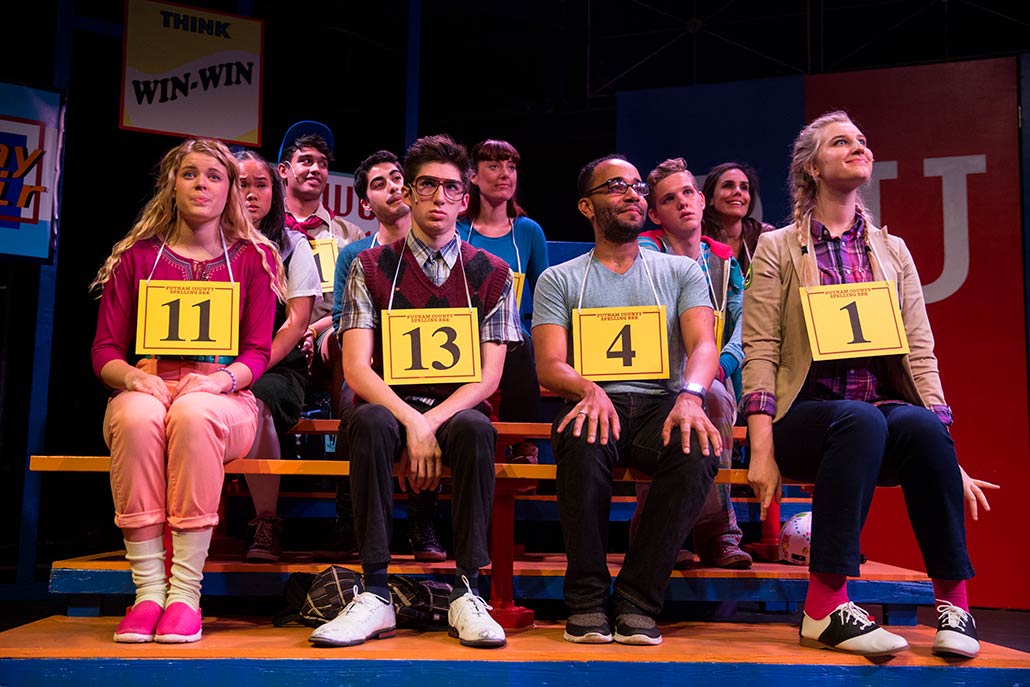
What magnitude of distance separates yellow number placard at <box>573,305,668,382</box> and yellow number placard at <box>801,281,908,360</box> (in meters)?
0.39

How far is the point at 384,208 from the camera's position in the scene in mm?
3682

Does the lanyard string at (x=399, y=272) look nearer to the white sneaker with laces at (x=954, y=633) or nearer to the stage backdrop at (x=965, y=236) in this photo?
the white sneaker with laces at (x=954, y=633)

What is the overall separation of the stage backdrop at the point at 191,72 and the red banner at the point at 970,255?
3252 mm

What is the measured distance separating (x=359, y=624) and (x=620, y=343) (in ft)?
3.28

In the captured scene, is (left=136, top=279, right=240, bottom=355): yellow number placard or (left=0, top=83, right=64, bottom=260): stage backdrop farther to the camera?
(left=0, top=83, right=64, bottom=260): stage backdrop

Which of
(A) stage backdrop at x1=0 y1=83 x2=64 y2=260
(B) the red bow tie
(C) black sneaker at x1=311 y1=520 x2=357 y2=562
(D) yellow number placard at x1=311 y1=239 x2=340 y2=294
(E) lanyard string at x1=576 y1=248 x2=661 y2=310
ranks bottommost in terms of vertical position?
(C) black sneaker at x1=311 y1=520 x2=357 y2=562

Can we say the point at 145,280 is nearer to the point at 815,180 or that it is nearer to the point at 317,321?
the point at 317,321

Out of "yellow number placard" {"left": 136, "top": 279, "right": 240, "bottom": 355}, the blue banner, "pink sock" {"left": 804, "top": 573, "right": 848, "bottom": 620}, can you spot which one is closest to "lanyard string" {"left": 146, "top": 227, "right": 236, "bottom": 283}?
"yellow number placard" {"left": 136, "top": 279, "right": 240, "bottom": 355}

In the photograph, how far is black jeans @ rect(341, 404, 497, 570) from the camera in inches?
90.6

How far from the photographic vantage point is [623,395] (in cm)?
260

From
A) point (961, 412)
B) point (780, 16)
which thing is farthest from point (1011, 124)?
point (780, 16)

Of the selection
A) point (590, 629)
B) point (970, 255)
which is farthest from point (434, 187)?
point (970, 255)

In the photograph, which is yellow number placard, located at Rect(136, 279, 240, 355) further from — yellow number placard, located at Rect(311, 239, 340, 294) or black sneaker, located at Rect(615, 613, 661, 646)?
black sneaker, located at Rect(615, 613, 661, 646)

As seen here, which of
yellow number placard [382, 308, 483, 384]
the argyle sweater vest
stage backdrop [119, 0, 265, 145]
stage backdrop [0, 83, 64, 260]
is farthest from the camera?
stage backdrop [119, 0, 265, 145]
